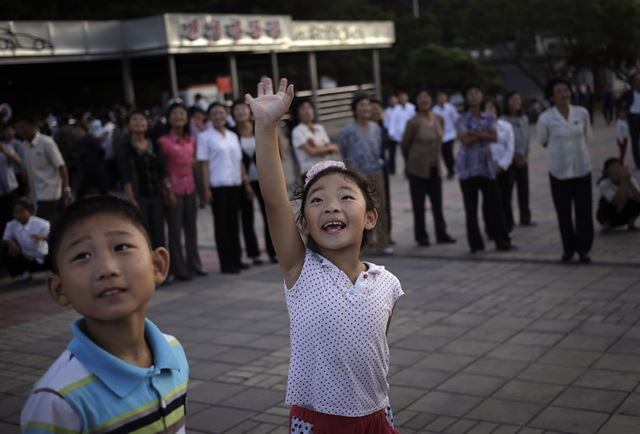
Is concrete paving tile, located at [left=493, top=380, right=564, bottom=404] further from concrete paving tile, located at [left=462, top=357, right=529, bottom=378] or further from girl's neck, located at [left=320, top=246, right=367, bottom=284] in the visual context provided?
girl's neck, located at [left=320, top=246, right=367, bottom=284]

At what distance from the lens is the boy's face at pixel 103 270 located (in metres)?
1.99

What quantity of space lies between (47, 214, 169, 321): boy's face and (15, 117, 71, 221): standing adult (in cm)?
802

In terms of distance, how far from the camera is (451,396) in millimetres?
4816

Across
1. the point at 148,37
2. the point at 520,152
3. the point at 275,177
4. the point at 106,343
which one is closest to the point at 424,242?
the point at 520,152

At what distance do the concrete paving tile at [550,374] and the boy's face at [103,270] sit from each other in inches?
136

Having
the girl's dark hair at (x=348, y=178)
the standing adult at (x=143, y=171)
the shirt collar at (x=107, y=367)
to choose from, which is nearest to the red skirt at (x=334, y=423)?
the girl's dark hair at (x=348, y=178)

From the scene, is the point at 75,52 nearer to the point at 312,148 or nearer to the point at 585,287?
the point at 312,148

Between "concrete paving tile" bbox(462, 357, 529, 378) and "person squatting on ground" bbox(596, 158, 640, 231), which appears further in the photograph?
"person squatting on ground" bbox(596, 158, 640, 231)

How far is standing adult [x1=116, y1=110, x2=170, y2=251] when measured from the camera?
8398 mm

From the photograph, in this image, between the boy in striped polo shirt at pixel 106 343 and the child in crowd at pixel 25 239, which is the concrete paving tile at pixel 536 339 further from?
the child in crowd at pixel 25 239

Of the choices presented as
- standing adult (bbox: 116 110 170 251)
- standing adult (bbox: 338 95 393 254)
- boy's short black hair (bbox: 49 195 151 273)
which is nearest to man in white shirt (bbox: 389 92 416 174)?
standing adult (bbox: 338 95 393 254)

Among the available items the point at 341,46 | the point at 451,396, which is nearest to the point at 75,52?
the point at 341,46

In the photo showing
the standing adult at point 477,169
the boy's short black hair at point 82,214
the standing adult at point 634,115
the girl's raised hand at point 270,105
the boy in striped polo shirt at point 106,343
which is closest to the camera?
the boy in striped polo shirt at point 106,343

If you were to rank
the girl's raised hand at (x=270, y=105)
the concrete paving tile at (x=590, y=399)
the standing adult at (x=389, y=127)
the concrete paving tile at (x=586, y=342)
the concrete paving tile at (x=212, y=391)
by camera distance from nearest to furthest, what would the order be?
the girl's raised hand at (x=270, y=105), the concrete paving tile at (x=590, y=399), the concrete paving tile at (x=212, y=391), the concrete paving tile at (x=586, y=342), the standing adult at (x=389, y=127)
